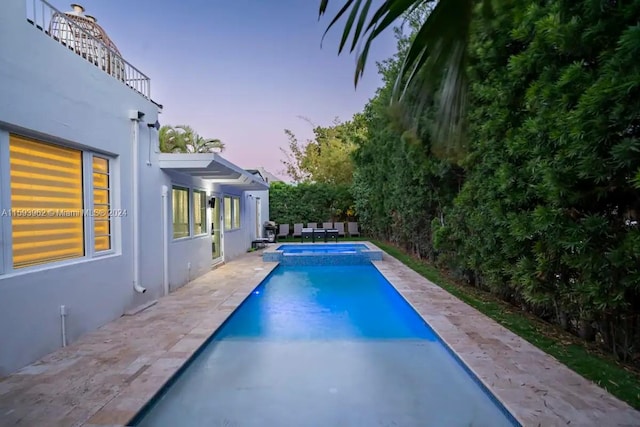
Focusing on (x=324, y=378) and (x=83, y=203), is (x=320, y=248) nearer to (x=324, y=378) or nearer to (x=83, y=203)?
(x=83, y=203)

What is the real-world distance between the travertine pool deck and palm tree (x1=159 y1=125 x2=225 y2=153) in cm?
1801

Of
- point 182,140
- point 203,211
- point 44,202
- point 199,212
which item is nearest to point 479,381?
point 44,202

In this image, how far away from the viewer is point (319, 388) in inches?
175

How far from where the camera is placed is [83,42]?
19.4ft

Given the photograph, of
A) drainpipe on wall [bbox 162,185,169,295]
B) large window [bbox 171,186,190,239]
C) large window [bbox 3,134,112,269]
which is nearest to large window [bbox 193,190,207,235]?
large window [bbox 171,186,190,239]

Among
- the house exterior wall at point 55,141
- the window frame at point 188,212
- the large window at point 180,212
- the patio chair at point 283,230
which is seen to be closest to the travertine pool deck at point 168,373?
the house exterior wall at point 55,141

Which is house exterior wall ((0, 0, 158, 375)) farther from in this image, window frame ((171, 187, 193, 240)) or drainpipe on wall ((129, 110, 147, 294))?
window frame ((171, 187, 193, 240))

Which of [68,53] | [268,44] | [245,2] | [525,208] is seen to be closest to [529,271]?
[525,208]

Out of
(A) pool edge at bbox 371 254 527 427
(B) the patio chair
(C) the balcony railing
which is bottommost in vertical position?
(A) pool edge at bbox 371 254 527 427

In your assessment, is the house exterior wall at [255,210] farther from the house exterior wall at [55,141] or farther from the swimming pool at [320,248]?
the house exterior wall at [55,141]

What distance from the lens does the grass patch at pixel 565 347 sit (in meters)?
3.71

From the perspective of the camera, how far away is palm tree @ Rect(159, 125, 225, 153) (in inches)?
899

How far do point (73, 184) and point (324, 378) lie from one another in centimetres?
445

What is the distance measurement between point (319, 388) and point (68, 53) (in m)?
5.41
